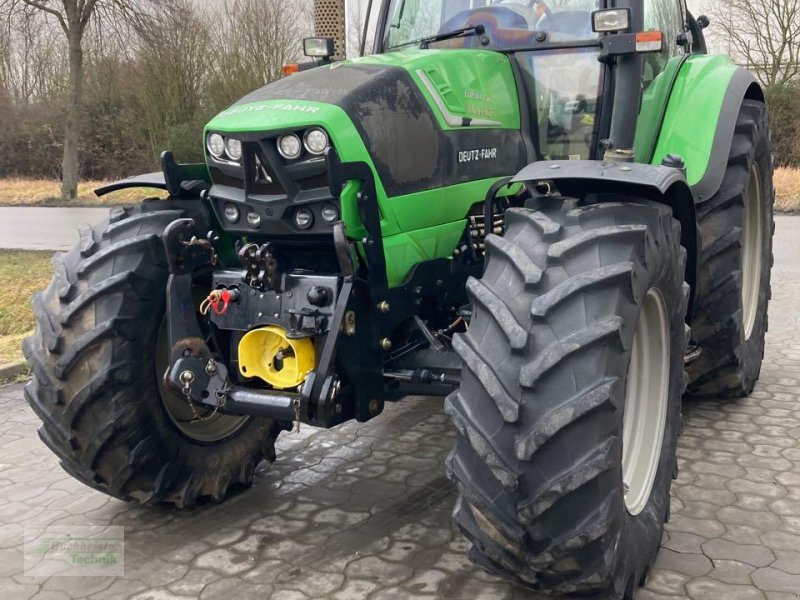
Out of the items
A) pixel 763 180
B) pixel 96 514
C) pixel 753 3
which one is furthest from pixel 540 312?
pixel 753 3

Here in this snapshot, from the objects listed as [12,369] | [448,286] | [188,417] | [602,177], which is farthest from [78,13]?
[602,177]

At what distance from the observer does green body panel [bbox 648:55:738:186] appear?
152 inches

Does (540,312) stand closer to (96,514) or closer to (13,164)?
(96,514)

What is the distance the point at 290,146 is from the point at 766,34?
19.0 metres

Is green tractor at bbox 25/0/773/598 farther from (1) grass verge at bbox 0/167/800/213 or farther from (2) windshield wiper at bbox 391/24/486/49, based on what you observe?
(1) grass verge at bbox 0/167/800/213

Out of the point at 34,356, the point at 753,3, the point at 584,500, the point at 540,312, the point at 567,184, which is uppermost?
the point at 753,3

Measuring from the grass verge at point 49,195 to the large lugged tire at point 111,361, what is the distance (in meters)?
14.5

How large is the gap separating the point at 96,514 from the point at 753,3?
19442 mm

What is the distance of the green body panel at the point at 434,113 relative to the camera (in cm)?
293

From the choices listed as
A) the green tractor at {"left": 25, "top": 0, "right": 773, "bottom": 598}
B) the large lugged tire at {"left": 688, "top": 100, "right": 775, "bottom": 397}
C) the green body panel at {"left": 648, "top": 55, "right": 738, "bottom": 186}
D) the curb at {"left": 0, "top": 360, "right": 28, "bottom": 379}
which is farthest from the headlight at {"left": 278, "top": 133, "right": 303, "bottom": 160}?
the curb at {"left": 0, "top": 360, "right": 28, "bottom": 379}

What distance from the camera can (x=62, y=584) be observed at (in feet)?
Result: 10.3

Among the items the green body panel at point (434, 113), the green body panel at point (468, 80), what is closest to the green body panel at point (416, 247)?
the green body panel at point (434, 113)

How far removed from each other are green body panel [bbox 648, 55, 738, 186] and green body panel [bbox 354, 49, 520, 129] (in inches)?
30.6

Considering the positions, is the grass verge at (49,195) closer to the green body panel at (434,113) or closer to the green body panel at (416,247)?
the green body panel at (434,113)
